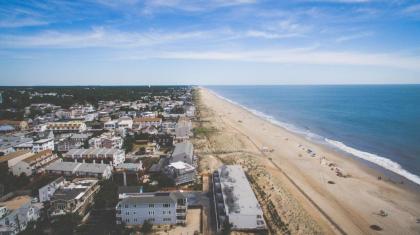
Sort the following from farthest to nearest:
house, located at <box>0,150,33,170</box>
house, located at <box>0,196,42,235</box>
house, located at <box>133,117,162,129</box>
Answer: house, located at <box>133,117,162,129</box> → house, located at <box>0,150,33,170</box> → house, located at <box>0,196,42,235</box>

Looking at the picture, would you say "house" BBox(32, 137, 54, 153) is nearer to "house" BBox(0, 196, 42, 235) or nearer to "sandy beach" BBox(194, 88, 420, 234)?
"house" BBox(0, 196, 42, 235)

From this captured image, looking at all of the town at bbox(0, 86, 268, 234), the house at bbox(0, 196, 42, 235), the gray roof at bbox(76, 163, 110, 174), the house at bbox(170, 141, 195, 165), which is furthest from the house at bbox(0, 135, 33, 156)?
the house at bbox(170, 141, 195, 165)

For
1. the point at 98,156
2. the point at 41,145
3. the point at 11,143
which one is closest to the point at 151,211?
the point at 98,156

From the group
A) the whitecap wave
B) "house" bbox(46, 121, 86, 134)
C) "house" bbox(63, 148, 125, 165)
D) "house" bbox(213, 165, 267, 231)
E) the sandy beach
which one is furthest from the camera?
"house" bbox(46, 121, 86, 134)

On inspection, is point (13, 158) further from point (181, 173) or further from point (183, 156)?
point (181, 173)

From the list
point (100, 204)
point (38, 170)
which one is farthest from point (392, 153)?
point (38, 170)

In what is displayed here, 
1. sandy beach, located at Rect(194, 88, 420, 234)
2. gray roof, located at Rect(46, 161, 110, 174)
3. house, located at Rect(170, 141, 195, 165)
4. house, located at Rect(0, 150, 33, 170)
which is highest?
house, located at Rect(170, 141, 195, 165)
